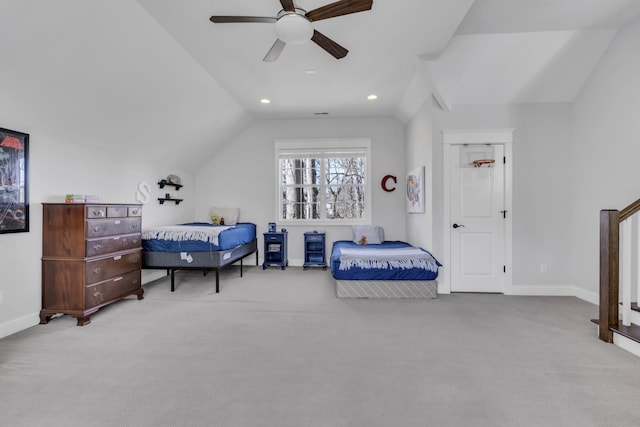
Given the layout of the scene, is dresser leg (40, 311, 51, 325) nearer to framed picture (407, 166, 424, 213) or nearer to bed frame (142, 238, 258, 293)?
bed frame (142, 238, 258, 293)

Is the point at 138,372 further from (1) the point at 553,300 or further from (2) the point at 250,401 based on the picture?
(1) the point at 553,300

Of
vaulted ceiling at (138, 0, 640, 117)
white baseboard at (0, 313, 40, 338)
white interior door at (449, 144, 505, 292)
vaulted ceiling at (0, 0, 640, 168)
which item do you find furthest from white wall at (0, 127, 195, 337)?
white interior door at (449, 144, 505, 292)

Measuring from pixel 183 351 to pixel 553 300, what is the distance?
13.3 ft

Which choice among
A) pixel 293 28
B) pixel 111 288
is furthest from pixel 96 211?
pixel 293 28

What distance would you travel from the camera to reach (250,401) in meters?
1.66

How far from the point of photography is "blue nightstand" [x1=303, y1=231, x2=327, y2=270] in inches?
207

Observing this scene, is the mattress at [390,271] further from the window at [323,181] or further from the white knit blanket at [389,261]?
the window at [323,181]

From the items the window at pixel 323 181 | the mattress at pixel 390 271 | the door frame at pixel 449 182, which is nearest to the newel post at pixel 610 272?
the door frame at pixel 449 182

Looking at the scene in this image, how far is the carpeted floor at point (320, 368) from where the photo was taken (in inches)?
61.2

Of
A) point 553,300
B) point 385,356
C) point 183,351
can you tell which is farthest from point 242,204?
point 553,300

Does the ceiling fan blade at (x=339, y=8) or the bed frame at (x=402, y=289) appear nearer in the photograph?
the ceiling fan blade at (x=339, y=8)

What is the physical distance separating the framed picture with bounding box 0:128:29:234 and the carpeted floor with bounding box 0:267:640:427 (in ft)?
3.25

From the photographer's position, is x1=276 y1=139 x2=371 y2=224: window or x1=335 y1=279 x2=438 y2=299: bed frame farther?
x1=276 y1=139 x2=371 y2=224: window

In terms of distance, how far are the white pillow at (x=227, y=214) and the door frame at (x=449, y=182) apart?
364 centimetres
